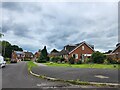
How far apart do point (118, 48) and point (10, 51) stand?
3251 inches

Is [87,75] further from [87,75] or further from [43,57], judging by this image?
[43,57]

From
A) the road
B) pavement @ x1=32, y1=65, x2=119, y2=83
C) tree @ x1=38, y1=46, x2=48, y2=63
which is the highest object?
tree @ x1=38, y1=46, x2=48, y2=63

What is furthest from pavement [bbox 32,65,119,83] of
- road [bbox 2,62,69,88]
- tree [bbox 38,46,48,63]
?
tree [bbox 38,46,48,63]

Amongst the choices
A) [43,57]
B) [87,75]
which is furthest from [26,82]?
[43,57]

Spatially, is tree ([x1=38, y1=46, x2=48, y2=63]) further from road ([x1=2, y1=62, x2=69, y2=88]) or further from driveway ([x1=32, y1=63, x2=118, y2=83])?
road ([x1=2, y1=62, x2=69, y2=88])

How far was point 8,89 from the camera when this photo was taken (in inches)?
363

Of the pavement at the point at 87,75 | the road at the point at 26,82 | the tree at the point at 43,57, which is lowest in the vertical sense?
the road at the point at 26,82

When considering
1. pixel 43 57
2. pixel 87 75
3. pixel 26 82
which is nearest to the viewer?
pixel 26 82

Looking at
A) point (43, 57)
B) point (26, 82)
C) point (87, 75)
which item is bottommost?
point (26, 82)

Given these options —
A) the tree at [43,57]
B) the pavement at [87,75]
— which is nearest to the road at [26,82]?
the pavement at [87,75]

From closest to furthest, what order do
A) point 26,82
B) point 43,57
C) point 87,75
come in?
1. point 26,82
2. point 87,75
3. point 43,57

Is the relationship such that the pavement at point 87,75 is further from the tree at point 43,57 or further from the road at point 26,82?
the tree at point 43,57

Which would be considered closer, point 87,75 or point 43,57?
point 87,75

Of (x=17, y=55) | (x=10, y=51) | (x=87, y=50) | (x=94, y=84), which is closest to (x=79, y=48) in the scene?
(x=87, y=50)
